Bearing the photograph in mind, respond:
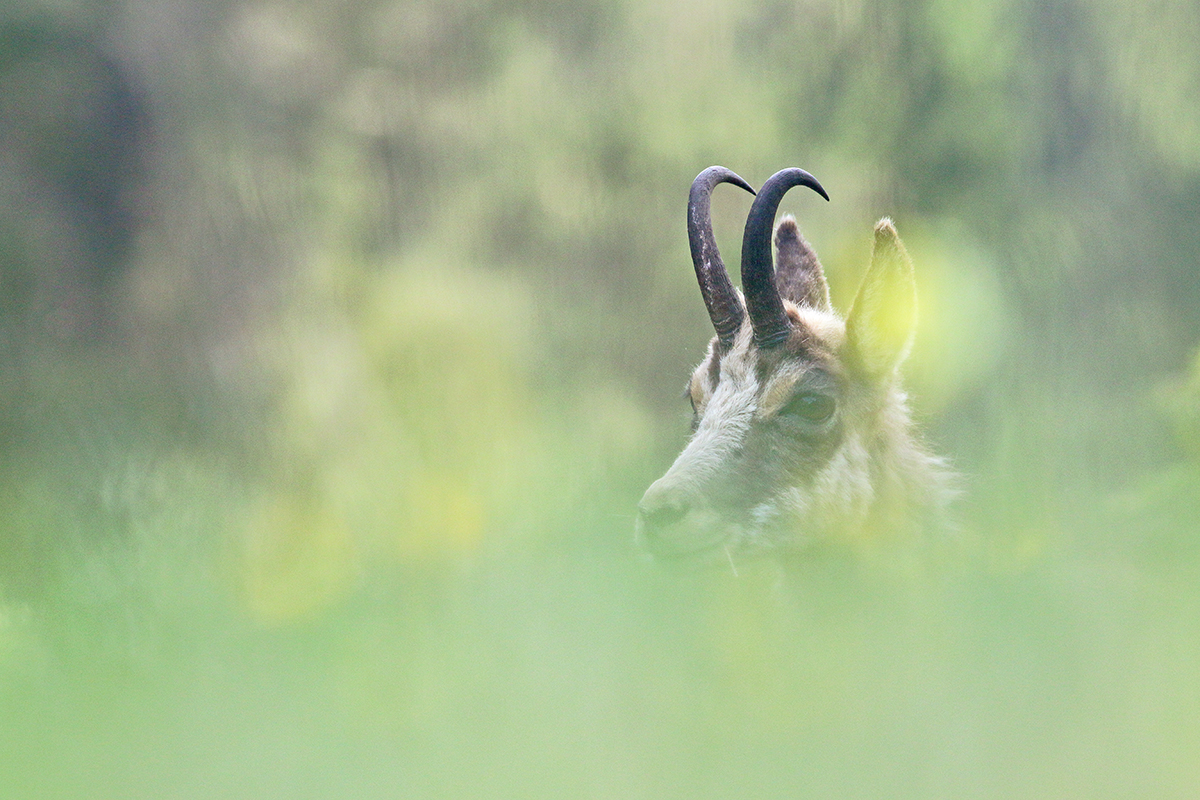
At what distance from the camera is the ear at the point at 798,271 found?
1.92 metres

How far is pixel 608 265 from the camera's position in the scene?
2.39 meters

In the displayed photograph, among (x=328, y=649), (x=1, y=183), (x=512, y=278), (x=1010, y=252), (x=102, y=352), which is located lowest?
(x=328, y=649)

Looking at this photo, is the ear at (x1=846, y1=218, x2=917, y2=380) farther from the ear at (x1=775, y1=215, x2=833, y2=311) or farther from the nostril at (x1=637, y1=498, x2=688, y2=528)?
the nostril at (x1=637, y1=498, x2=688, y2=528)

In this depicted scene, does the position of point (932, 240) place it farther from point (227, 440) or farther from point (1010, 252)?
point (227, 440)

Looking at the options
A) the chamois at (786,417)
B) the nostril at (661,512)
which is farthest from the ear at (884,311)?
the nostril at (661,512)

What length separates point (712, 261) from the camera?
1.56m

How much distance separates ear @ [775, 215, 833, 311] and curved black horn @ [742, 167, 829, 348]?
0.30 metres

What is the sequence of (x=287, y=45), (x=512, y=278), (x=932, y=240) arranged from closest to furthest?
(x=932, y=240) < (x=512, y=278) < (x=287, y=45)

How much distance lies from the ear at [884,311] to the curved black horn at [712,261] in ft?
0.70

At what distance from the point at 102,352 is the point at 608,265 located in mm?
1465

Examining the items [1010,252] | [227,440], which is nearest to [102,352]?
[227,440]

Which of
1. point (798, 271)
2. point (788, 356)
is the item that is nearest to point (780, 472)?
point (788, 356)

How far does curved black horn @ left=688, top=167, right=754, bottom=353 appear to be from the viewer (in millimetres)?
1457

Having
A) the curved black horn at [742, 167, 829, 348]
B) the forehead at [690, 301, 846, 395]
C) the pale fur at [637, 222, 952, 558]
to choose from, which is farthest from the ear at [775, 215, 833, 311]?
the curved black horn at [742, 167, 829, 348]
